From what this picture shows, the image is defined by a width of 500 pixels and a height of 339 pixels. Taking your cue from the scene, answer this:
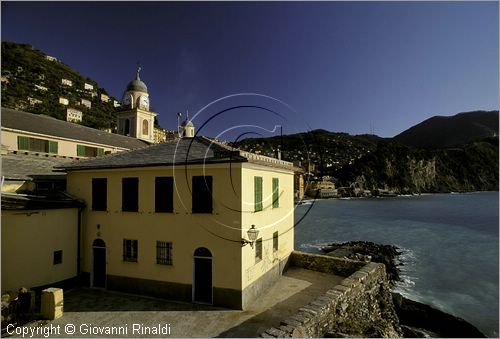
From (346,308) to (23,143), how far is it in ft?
84.7

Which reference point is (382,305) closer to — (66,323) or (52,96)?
(66,323)

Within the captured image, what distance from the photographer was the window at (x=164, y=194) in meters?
14.8

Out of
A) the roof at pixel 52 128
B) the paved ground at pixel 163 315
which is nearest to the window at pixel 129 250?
the paved ground at pixel 163 315

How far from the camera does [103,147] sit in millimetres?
31016

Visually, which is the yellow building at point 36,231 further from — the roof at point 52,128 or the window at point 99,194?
the roof at point 52,128

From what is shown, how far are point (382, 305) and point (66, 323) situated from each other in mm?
16182

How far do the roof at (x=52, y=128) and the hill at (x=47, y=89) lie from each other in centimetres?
6091

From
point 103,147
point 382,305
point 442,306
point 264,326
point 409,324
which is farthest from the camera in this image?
point 103,147

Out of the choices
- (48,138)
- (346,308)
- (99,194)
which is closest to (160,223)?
(99,194)

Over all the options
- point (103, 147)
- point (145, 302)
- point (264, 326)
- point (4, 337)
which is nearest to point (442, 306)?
point (264, 326)

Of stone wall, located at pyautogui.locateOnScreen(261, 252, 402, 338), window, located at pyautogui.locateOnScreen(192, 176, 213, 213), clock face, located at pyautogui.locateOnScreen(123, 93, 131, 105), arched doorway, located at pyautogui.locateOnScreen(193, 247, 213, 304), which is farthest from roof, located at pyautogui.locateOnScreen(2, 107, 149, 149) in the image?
stone wall, located at pyautogui.locateOnScreen(261, 252, 402, 338)

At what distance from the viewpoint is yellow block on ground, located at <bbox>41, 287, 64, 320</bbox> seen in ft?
40.8

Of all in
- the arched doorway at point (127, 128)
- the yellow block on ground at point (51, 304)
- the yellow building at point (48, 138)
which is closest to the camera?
the yellow block on ground at point (51, 304)

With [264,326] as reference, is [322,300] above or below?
above
